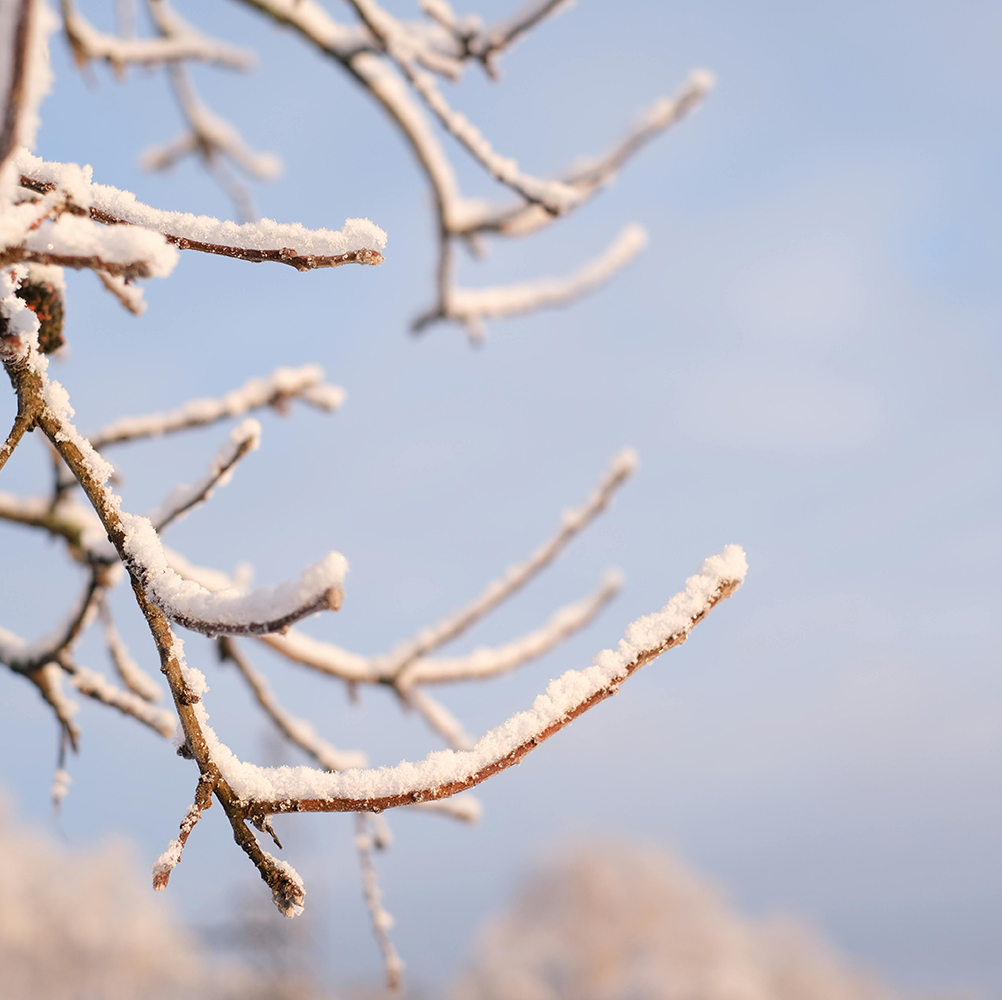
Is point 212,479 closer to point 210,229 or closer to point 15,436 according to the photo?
point 15,436

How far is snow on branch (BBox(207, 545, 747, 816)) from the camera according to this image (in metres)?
0.78

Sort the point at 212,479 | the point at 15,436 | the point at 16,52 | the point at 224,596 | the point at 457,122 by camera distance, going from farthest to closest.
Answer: the point at 457,122 → the point at 212,479 → the point at 15,436 → the point at 224,596 → the point at 16,52

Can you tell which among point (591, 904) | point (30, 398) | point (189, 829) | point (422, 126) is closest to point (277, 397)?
point (422, 126)

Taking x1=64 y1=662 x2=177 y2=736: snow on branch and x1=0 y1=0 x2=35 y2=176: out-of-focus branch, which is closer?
x1=0 y1=0 x2=35 y2=176: out-of-focus branch

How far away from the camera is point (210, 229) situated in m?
0.79

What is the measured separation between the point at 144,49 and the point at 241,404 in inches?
57.7

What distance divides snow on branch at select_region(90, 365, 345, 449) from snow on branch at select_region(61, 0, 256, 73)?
1309 mm

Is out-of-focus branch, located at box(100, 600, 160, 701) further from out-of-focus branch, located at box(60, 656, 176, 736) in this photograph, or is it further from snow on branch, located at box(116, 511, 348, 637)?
snow on branch, located at box(116, 511, 348, 637)

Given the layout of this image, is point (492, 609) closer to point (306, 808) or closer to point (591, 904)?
point (306, 808)

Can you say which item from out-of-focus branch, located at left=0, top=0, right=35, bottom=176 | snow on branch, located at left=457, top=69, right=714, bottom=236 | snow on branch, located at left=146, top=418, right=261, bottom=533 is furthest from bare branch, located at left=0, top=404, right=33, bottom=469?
snow on branch, located at left=457, top=69, right=714, bottom=236

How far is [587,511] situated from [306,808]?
1.25 m

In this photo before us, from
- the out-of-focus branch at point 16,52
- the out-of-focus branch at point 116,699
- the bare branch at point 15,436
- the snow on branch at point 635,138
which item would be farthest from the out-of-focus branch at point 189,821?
the snow on branch at point 635,138

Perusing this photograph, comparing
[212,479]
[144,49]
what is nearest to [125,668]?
[212,479]

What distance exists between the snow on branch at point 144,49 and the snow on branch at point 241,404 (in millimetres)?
1309
